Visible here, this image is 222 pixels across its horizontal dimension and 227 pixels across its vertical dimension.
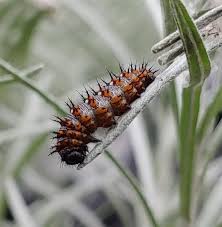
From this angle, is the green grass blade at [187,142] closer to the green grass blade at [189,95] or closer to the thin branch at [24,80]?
the green grass blade at [189,95]

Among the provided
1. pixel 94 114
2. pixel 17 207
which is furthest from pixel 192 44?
pixel 17 207

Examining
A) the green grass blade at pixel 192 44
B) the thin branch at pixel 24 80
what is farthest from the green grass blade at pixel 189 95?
the thin branch at pixel 24 80

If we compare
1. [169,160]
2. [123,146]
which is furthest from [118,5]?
[169,160]

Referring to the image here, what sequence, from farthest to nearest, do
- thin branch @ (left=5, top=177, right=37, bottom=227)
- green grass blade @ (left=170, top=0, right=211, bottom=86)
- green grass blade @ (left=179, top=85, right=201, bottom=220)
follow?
thin branch @ (left=5, top=177, right=37, bottom=227), green grass blade @ (left=179, top=85, right=201, bottom=220), green grass blade @ (left=170, top=0, right=211, bottom=86)

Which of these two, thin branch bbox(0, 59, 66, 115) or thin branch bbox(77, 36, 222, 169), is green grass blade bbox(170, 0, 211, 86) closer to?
thin branch bbox(77, 36, 222, 169)

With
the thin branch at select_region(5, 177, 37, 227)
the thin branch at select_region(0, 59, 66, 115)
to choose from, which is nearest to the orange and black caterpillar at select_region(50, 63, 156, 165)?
the thin branch at select_region(0, 59, 66, 115)

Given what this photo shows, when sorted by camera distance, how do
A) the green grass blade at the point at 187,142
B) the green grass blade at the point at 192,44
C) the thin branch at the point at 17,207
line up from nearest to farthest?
the green grass blade at the point at 192,44 < the green grass blade at the point at 187,142 < the thin branch at the point at 17,207
